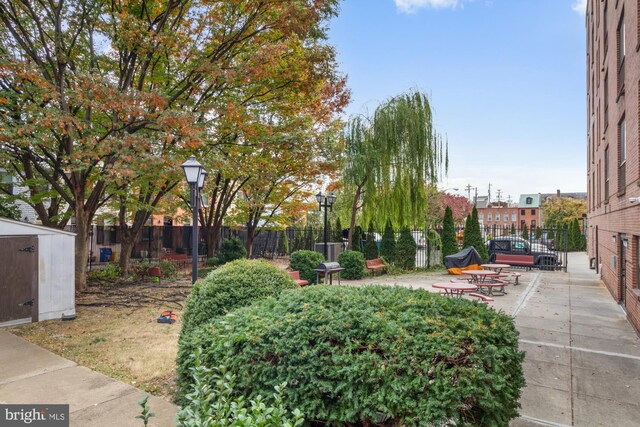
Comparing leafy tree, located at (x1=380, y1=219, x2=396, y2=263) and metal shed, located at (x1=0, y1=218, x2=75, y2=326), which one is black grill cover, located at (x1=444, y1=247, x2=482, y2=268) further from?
metal shed, located at (x1=0, y1=218, x2=75, y2=326)

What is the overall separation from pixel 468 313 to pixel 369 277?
1239cm

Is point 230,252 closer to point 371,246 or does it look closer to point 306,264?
point 306,264

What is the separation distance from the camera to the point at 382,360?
8.06 feet

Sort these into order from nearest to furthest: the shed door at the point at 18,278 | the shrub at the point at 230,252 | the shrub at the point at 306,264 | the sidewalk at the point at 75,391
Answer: the sidewalk at the point at 75,391, the shed door at the point at 18,278, the shrub at the point at 306,264, the shrub at the point at 230,252

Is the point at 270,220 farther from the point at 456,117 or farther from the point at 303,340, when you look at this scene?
the point at 303,340

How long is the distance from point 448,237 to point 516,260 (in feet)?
10.9

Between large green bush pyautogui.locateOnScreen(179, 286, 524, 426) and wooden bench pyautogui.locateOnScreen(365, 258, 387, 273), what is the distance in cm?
1211

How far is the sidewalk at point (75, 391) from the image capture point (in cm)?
354

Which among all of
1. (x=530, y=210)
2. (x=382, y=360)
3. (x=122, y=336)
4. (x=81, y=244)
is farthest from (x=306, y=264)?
(x=530, y=210)

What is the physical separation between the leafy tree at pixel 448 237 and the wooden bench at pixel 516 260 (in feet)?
6.99

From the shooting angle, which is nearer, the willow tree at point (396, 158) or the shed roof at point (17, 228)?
the shed roof at point (17, 228)

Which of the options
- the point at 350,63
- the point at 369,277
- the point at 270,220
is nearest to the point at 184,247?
the point at 270,220

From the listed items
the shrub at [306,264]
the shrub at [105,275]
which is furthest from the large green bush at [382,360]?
the shrub at [105,275]

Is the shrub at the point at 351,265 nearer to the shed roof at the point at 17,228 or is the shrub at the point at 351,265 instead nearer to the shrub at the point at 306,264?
the shrub at the point at 306,264
